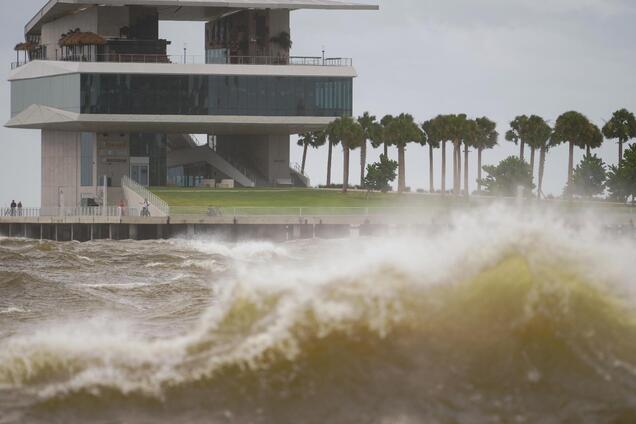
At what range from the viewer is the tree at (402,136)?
10319cm

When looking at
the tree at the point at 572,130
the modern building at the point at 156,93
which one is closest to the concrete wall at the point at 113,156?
the modern building at the point at 156,93

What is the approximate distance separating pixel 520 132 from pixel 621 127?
9.81 meters

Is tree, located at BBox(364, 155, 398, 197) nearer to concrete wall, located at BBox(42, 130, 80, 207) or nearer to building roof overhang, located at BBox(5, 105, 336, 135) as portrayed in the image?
building roof overhang, located at BBox(5, 105, 336, 135)

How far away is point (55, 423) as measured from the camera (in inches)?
502

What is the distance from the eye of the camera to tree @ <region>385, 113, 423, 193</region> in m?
103

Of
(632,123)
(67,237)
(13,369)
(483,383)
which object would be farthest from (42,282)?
(632,123)

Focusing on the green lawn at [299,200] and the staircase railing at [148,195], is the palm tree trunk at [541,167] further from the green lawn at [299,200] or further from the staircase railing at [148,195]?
the staircase railing at [148,195]

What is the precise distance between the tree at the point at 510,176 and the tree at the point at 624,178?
6.56 m

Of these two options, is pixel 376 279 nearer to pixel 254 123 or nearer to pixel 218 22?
pixel 254 123

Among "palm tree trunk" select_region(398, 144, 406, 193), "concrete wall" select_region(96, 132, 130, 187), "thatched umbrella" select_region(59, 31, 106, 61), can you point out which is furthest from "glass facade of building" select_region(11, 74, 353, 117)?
"palm tree trunk" select_region(398, 144, 406, 193)

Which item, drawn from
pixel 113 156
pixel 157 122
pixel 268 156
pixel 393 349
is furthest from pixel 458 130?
pixel 393 349

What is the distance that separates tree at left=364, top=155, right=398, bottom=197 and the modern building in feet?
17.1

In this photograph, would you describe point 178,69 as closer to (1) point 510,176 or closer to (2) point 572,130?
(1) point 510,176

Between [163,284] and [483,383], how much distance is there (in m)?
20.6
